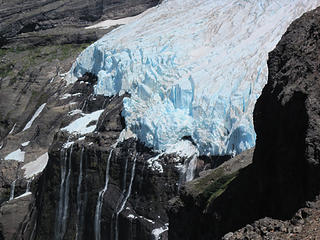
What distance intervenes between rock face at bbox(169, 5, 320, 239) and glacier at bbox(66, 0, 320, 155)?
1561 centimetres

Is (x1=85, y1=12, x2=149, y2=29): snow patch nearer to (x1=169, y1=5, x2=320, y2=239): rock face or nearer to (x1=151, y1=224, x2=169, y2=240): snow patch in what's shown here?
(x1=151, y1=224, x2=169, y2=240): snow patch

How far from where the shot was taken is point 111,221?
3353 centimetres

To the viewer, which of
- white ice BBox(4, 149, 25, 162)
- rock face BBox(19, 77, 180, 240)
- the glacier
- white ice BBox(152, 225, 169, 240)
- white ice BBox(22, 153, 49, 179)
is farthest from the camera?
white ice BBox(4, 149, 25, 162)

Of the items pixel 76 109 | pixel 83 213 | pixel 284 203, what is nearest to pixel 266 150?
pixel 284 203

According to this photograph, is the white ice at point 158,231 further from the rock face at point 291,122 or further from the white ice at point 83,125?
the rock face at point 291,122

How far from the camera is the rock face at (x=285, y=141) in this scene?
36.0 feet

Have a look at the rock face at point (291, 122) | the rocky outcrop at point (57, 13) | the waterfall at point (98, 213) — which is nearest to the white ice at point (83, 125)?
the waterfall at point (98, 213)

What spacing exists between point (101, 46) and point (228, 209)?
32.5m

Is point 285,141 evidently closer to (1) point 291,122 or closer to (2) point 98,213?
(1) point 291,122

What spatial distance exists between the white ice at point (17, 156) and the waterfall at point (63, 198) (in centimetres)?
670

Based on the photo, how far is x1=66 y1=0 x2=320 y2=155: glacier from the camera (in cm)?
3269

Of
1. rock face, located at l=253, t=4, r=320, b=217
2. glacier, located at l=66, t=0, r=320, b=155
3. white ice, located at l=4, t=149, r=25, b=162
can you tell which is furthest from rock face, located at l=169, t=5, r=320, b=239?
white ice, located at l=4, t=149, r=25, b=162

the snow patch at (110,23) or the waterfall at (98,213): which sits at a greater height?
the snow patch at (110,23)

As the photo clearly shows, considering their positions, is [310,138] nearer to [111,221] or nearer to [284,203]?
[284,203]
